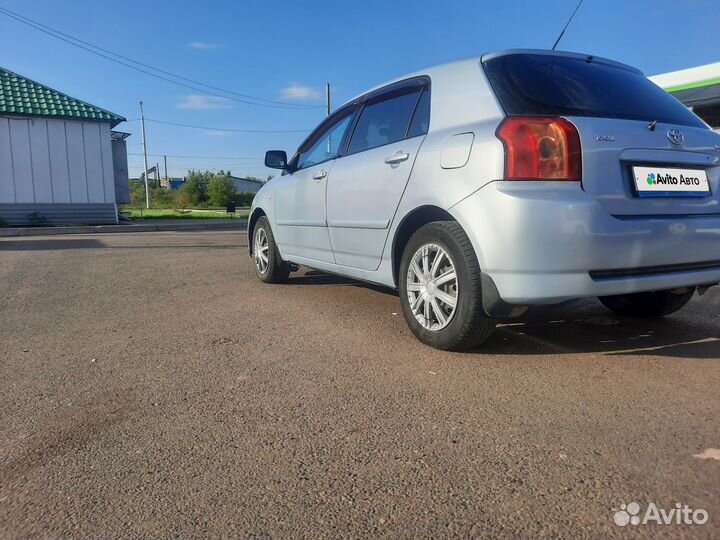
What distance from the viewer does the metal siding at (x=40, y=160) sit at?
15.4 meters

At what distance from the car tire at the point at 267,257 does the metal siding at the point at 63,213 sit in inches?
495

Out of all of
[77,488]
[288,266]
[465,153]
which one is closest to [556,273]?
[465,153]

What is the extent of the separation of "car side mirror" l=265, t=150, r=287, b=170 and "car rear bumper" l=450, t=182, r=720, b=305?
2.94m

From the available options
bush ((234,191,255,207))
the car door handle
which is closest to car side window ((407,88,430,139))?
the car door handle

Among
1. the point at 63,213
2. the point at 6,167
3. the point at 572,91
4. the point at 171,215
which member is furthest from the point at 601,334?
the point at 171,215

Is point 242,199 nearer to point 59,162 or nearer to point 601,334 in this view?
point 59,162

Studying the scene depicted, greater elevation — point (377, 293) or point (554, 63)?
Answer: point (554, 63)

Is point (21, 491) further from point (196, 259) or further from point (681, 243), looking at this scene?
point (196, 259)

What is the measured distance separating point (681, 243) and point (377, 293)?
2.76m

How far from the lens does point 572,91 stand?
2.88 meters

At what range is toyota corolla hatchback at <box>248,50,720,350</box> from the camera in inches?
102

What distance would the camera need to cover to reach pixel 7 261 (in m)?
7.89

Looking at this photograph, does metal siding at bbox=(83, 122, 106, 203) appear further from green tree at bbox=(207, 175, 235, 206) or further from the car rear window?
green tree at bbox=(207, 175, 235, 206)

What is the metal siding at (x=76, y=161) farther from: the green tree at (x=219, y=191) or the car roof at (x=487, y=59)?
the green tree at (x=219, y=191)
